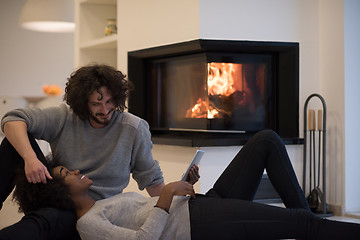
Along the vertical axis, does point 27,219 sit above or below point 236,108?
below

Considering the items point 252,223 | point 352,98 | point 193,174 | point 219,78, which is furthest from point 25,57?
point 252,223

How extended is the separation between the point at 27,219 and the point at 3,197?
0.30 meters

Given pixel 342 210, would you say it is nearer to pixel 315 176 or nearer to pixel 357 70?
pixel 315 176

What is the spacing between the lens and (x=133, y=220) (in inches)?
78.7

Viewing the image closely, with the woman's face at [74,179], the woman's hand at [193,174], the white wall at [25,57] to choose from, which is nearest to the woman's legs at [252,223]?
the woman's hand at [193,174]

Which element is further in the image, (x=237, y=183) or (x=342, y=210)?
(x=342, y=210)

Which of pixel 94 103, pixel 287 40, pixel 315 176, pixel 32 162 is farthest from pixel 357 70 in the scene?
pixel 32 162

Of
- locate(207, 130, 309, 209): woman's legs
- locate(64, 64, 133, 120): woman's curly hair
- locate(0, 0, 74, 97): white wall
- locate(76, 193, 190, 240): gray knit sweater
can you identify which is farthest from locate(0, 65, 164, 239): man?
locate(0, 0, 74, 97): white wall

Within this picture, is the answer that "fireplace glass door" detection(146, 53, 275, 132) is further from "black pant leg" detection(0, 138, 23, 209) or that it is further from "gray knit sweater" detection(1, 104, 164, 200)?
"black pant leg" detection(0, 138, 23, 209)

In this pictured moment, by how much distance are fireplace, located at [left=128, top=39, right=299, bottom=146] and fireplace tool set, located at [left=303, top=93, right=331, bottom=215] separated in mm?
112

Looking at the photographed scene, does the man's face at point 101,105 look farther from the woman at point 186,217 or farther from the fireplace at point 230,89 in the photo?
the fireplace at point 230,89

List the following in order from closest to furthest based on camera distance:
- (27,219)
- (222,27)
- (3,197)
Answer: (27,219) < (3,197) < (222,27)

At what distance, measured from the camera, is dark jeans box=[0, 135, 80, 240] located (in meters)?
Answer: 1.83

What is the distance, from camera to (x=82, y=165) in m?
2.24
